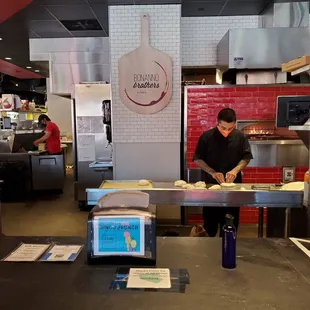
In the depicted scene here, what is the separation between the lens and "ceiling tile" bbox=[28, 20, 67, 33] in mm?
6145

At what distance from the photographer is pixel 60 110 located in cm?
1208

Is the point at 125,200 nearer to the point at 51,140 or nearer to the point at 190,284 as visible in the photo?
the point at 190,284

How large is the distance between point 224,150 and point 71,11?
340 centimetres

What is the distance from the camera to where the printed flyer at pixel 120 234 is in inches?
69.3

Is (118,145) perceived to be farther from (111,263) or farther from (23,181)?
(111,263)

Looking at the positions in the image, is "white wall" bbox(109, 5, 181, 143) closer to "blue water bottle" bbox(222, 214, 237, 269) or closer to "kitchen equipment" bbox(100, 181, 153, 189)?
"kitchen equipment" bbox(100, 181, 153, 189)

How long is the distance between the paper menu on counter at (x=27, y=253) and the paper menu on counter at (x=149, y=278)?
0.56 m

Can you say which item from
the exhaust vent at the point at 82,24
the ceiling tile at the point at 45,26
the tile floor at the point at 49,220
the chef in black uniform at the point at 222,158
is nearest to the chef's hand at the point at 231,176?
the chef in black uniform at the point at 222,158

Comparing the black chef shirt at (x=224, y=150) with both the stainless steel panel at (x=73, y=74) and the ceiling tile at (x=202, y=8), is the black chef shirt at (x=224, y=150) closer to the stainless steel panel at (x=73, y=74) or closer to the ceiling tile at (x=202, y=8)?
the ceiling tile at (x=202, y=8)

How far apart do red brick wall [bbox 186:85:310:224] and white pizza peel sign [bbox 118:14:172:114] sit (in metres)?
0.45

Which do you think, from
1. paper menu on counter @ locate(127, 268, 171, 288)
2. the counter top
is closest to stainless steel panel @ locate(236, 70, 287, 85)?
the counter top

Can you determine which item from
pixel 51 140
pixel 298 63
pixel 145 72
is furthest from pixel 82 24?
pixel 298 63

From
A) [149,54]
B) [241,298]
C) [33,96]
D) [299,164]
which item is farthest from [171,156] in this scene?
[33,96]

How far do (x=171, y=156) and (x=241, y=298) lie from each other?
4.15 metres
